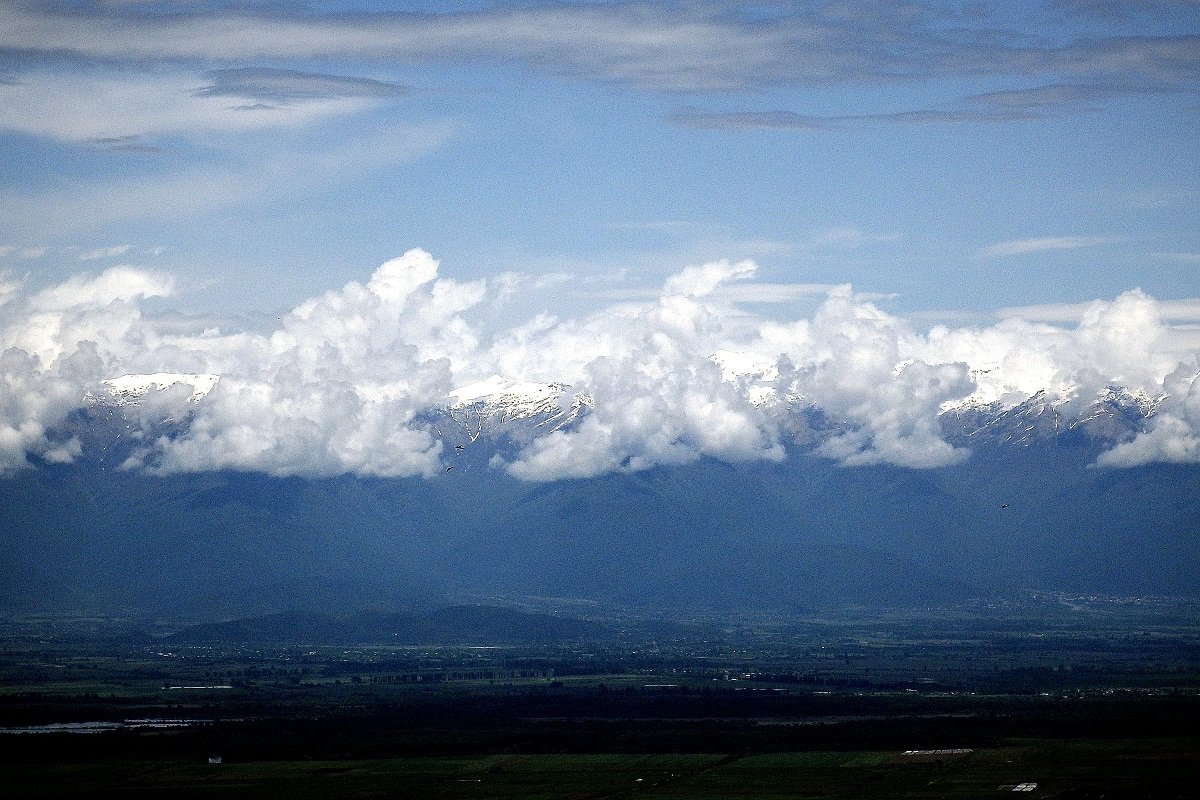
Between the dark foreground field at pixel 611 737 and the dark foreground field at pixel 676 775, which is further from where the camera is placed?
the dark foreground field at pixel 611 737

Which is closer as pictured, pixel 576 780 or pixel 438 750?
pixel 576 780

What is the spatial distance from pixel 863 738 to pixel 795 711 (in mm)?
23086

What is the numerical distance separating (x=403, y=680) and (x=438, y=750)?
64451mm

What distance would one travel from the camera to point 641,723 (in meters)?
148

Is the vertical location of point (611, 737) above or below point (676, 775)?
above

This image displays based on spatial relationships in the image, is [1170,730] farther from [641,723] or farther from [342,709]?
[342,709]

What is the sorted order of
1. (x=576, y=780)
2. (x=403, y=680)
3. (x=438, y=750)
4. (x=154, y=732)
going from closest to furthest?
1. (x=576, y=780)
2. (x=438, y=750)
3. (x=154, y=732)
4. (x=403, y=680)

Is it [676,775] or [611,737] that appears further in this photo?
[611,737]

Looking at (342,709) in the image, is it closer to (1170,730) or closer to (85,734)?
(85,734)

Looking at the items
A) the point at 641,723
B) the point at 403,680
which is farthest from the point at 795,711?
the point at 403,680

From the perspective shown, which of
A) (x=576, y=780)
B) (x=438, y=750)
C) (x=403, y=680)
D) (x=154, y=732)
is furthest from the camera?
(x=403, y=680)

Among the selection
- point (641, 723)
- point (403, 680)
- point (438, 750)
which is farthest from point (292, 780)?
point (403, 680)

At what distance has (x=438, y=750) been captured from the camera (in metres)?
130

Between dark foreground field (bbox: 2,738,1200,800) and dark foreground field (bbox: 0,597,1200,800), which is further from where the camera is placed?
dark foreground field (bbox: 0,597,1200,800)
